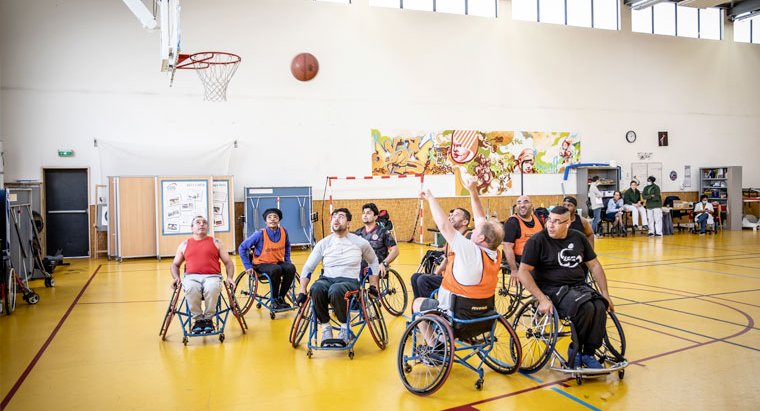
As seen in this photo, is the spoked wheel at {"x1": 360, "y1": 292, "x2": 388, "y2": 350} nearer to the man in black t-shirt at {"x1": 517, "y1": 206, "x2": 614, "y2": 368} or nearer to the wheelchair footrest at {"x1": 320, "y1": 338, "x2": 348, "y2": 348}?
the wheelchair footrest at {"x1": 320, "y1": 338, "x2": 348, "y2": 348}

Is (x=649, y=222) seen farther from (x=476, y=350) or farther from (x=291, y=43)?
(x=476, y=350)

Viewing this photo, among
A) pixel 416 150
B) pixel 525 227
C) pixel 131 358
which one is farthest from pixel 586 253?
pixel 416 150

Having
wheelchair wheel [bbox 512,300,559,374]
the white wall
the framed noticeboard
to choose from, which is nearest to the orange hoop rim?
the white wall

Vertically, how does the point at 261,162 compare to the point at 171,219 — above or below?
above

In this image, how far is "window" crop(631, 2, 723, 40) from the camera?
640 inches

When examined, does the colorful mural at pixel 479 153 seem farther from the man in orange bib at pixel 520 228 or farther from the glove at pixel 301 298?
the glove at pixel 301 298

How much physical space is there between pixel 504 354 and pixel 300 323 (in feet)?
5.47

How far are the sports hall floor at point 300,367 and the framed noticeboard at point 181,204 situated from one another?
14.0 ft

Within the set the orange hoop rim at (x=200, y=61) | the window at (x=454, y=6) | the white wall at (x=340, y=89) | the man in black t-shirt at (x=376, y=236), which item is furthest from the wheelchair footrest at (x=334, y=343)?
the window at (x=454, y=6)

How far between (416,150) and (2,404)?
438 inches

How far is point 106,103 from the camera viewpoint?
38.4 ft

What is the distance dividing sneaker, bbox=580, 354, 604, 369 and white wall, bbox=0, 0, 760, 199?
975cm

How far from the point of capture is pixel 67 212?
11711 mm

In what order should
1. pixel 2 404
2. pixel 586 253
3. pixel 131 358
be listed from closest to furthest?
pixel 2 404 → pixel 586 253 → pixel 131 358
